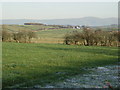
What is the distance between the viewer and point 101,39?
5456 cm

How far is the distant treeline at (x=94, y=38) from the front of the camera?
54.7m

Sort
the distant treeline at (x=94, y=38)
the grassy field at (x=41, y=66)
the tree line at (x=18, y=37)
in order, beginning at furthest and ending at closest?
the tree line at (x=18, y=37), the distant treeline at (x=94, y=38), the grassy field at (x=41, y=66)

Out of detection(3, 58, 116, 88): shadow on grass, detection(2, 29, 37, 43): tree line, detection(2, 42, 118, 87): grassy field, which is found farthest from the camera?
detection(2, 29, 37, 43): tree line

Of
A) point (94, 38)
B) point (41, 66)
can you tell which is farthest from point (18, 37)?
point (41, 66)

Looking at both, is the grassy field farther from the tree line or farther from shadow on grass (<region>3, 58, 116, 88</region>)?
the tree line

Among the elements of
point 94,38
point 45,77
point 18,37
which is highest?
point 18,37

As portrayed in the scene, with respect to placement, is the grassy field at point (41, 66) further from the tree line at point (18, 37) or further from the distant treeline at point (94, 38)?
the tree line at point (18, 37)

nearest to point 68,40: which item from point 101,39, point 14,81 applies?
point 101,39

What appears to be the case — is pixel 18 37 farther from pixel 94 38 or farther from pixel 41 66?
pixel 41 66

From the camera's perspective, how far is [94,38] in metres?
55.4

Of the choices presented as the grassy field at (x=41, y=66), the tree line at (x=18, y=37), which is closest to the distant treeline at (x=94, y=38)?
the tree line at (x=18, y=37)

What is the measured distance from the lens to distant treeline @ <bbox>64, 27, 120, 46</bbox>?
5472 cm

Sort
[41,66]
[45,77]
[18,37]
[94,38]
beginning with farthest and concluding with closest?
1. [18,37]
2. [94,38]
3. [41,66]
4. [45,77]

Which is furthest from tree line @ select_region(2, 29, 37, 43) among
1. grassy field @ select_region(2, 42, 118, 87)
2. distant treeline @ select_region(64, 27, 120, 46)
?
grassy field @ select_region(2, 42, 118, 87)
